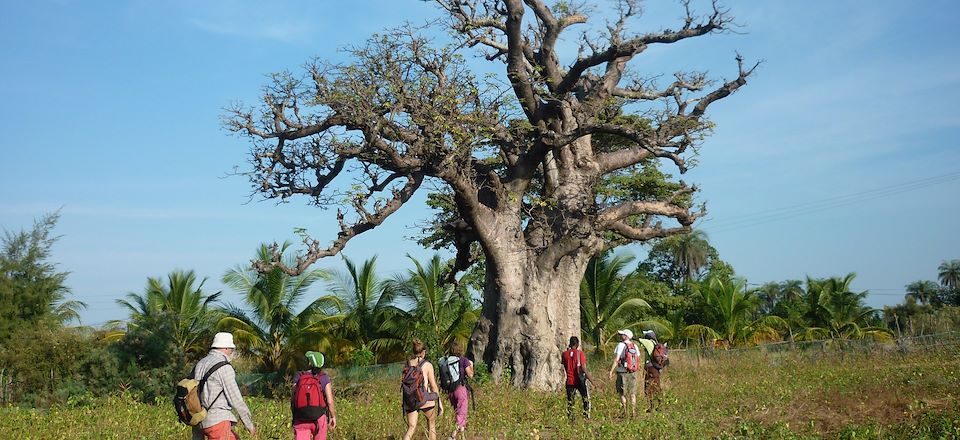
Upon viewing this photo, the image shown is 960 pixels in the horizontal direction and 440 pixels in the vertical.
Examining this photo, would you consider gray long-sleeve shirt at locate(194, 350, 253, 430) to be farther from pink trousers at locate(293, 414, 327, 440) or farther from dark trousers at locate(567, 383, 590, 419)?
dark trousers at locate(567, 383, 590, 419)

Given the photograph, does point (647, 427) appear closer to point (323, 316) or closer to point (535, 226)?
point (535, 226)

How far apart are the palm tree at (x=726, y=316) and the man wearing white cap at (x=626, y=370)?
790 inches

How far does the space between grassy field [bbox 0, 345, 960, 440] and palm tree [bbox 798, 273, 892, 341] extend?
20.4 metres

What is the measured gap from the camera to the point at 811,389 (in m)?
14.6

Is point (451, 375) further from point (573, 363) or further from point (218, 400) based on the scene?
point (218, 400)

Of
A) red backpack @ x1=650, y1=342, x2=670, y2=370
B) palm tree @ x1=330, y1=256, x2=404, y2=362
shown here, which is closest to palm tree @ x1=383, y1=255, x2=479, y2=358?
palm tree @ x1=330, y1=256, x2=404, y2=362

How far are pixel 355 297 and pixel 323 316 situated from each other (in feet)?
4.49

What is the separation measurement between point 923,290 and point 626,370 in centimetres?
6980

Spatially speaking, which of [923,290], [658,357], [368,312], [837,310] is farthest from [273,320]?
[923,290]

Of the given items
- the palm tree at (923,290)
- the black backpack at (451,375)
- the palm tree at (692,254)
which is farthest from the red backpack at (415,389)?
the palm tree at (923,290)

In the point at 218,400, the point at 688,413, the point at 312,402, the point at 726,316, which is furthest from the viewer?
the point at 726,316

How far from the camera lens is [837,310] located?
127 ft

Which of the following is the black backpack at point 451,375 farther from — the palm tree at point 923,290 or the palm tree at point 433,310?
the palm tree at point 923,290

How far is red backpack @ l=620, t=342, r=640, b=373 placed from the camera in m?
13.3
